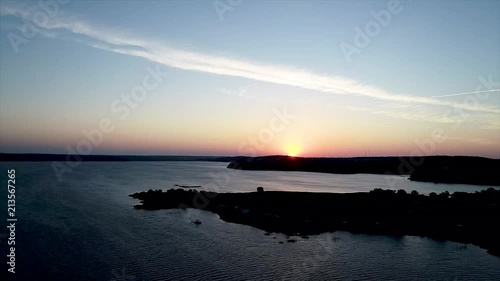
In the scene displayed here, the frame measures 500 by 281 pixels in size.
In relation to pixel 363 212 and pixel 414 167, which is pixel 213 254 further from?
pixel 414 167

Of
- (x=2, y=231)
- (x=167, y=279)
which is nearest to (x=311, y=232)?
(x=167, y=279)

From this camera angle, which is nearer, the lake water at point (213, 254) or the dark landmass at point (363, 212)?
the lake water at point (213, 254)

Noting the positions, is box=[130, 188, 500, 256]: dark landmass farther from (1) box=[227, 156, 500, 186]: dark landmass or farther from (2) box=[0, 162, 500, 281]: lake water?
(1) box=[227, 156, 500, 186]: dark landmass

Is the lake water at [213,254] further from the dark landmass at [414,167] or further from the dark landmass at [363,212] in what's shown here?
the dark landmass at [414,167]

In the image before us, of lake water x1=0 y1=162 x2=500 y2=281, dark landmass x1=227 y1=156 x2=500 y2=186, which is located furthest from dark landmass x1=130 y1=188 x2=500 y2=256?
dark landmass x1=227 y1=156 x2=500 y2=186

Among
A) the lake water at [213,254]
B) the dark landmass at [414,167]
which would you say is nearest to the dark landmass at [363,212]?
the lake water at [213,254]
